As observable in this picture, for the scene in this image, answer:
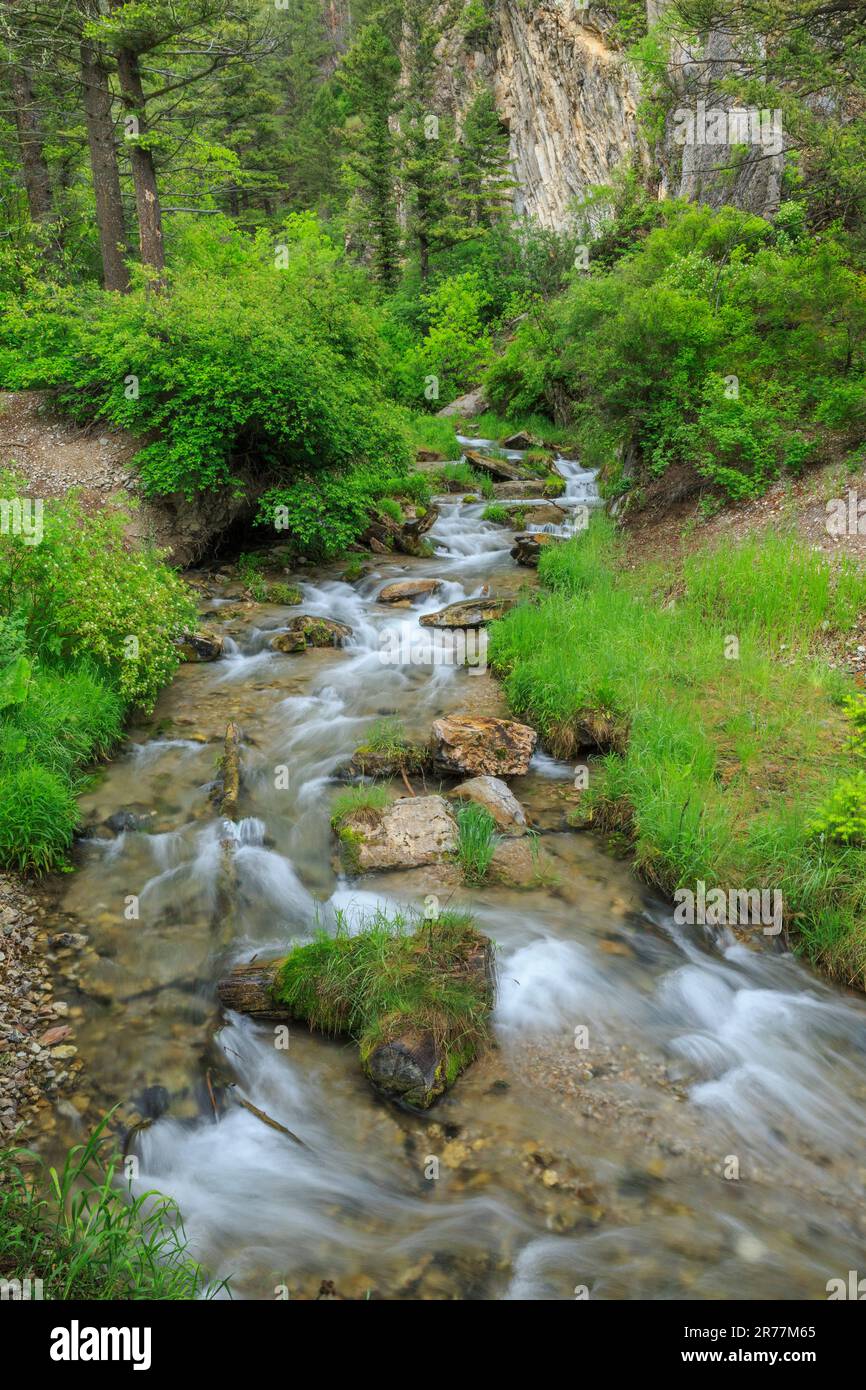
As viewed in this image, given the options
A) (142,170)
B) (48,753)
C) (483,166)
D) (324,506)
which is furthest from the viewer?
(483,166)

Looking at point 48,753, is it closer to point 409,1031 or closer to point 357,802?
point 357,802

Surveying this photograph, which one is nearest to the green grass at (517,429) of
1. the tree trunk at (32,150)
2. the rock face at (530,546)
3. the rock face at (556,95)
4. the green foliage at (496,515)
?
the rock face at (556,95)

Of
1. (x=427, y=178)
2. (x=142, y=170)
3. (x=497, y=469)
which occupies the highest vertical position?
(x=427, y=178)

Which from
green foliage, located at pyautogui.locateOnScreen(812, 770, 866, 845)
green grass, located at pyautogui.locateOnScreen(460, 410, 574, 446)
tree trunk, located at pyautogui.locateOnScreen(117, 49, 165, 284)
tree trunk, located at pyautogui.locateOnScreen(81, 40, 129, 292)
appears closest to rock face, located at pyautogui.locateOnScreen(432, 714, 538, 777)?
green foliage, located at pyautogui.locateOnScreen(812, 770, 866, 845)

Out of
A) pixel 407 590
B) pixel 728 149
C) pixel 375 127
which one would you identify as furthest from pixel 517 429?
pixel 375 127

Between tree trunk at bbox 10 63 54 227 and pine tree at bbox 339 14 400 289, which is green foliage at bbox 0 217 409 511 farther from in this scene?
pine tree at bbox 339 14 400 289

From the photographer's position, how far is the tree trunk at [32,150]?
57.0ft

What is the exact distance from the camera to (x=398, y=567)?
13.6m

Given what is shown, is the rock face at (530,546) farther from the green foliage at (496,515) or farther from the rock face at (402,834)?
the rock face at (402,834)

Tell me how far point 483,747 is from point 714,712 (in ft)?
7.36

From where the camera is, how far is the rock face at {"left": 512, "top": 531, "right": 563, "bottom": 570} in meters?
13.3

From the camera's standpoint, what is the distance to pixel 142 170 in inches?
584

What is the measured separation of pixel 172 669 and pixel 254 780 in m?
1.90

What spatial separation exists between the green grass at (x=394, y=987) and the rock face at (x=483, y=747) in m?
2.35
